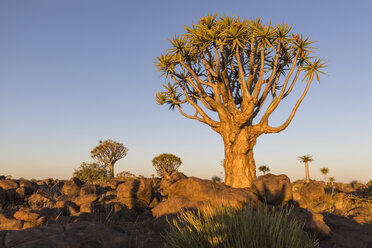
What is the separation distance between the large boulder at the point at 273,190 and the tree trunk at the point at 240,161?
4.54m

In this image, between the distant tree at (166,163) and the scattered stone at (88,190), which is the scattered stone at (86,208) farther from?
the distant tree at (166,163)

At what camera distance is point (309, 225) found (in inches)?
310

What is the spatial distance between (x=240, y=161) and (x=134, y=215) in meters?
7.00

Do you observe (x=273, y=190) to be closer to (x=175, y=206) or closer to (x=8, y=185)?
(x=175, y=206)

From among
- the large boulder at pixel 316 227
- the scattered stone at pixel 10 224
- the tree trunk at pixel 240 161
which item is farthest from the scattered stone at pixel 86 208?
the tree trunk at pixel 240 161

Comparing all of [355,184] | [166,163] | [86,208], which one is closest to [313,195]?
[86,208]

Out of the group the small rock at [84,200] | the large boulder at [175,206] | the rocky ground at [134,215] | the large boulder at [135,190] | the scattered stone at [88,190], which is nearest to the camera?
the rocky ground at [134,215]

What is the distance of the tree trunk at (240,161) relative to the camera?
1441cm

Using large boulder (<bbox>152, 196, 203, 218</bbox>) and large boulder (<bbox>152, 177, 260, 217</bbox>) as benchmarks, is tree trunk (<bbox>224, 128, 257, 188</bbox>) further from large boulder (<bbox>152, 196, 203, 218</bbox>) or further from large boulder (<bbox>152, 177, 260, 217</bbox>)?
large boulder (<bbox>152, 196, 203, 218</bbox>)

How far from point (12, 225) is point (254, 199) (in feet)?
20.5

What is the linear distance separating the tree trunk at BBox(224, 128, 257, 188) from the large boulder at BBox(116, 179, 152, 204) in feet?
18.6

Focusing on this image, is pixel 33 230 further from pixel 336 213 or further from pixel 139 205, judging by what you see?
pixel 336 213

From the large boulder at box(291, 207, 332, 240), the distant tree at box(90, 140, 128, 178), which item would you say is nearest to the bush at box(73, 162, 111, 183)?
the distant tree at box(90, 140, 128, 178)

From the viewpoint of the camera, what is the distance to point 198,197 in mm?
8320
